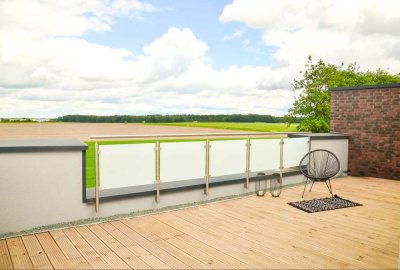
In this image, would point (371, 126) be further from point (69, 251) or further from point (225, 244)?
point (69, 251)

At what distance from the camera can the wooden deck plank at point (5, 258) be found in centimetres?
303

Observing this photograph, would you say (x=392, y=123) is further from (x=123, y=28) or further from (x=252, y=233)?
(x=123, y=28)

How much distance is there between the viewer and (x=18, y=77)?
8117mm

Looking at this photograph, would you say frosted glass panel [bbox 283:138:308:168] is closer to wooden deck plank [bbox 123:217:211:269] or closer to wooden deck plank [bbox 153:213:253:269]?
wooden deck plank [bbox 123:217:211:269]

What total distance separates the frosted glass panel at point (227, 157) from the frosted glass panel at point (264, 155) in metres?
0.25

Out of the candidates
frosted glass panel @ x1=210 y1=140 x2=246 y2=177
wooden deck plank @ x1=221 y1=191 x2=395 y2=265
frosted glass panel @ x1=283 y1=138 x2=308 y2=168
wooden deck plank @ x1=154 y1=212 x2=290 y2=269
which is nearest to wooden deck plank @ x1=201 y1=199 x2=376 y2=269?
wooden deck plank @ x1=221 y1=191 x2=395 y2=265

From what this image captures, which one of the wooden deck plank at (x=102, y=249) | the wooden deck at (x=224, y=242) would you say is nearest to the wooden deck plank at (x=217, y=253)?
the wooden deck at (x=224, y=242)

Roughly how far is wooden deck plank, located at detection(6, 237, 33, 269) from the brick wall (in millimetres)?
7483

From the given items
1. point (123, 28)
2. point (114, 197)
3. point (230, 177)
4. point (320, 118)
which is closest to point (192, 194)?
point (230, 177)

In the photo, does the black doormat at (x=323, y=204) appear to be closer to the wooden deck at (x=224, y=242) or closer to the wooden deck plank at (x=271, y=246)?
the wooden deck at (x=224, y=242)

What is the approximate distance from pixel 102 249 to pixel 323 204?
11.6 feet

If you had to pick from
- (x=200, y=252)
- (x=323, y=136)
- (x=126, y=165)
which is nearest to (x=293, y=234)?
(x=200, y=252)

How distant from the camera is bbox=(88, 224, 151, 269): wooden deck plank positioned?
3.08 meters

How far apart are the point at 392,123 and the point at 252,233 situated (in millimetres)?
5519
